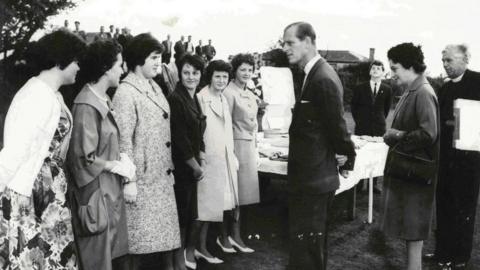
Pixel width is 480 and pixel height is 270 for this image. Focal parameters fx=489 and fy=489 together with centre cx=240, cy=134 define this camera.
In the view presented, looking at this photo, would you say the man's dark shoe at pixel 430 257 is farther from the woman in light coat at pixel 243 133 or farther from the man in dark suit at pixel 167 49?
the man in dark suit at pixel 167 49

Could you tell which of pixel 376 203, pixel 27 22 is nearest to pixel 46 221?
pixel 376 203

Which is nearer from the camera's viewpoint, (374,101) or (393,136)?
(393,136)

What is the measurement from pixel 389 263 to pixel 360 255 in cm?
29

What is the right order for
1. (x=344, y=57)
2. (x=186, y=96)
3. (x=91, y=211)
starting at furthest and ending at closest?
1. (x=344, y=57)
2. (x=186, y=96)
3. (x=91, y=211)

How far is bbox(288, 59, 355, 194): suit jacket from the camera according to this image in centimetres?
301

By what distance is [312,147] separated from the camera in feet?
10.1

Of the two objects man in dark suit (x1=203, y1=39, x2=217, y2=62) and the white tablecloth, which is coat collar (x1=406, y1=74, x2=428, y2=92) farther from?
man in dark suit (x1=203, y1=39, x2=217, y2=62)

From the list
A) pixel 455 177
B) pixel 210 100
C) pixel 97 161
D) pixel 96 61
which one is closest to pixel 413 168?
pixel 455 177

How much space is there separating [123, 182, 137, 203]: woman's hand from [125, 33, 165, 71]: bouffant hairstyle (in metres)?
0.83

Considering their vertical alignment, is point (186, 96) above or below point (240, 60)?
below

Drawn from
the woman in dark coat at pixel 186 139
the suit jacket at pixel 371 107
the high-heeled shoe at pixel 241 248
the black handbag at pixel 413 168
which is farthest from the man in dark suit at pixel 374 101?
the woman in dark coat at pixel 186 139

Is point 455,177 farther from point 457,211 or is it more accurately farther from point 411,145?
point 411,145

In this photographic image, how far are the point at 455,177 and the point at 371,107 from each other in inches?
120

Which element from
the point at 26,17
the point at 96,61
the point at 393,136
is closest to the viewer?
the point at 96,61
